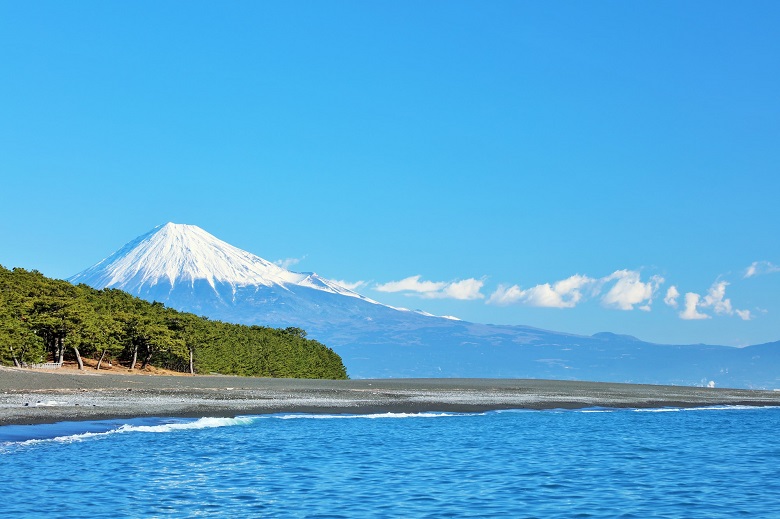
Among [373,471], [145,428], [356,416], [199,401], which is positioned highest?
[199,401]

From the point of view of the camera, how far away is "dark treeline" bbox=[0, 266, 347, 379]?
288 ft

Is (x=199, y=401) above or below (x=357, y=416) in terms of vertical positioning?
above

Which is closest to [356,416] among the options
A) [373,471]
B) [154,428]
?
[154,428]

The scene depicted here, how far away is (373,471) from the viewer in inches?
1155

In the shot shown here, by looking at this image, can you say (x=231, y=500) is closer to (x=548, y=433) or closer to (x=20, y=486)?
(x=20, y=486)

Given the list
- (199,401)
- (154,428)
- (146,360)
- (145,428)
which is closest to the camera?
(145,428)

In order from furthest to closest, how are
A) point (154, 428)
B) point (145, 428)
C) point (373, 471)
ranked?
point (154, 428)
point (145, 428)
point (373, 471)

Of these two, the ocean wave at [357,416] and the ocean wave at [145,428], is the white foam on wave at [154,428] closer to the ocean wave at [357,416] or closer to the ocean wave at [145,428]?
the ocean wave at [145,428]

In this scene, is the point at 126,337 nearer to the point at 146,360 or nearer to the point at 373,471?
the point at 146,360

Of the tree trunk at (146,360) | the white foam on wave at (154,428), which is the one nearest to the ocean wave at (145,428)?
the white foam on wave at (154,428)

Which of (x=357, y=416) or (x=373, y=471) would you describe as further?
(x=357, y=416)

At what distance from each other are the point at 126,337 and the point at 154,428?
67.4m

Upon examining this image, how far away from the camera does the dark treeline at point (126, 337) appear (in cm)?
8788

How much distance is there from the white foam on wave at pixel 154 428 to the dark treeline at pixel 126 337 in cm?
4288
